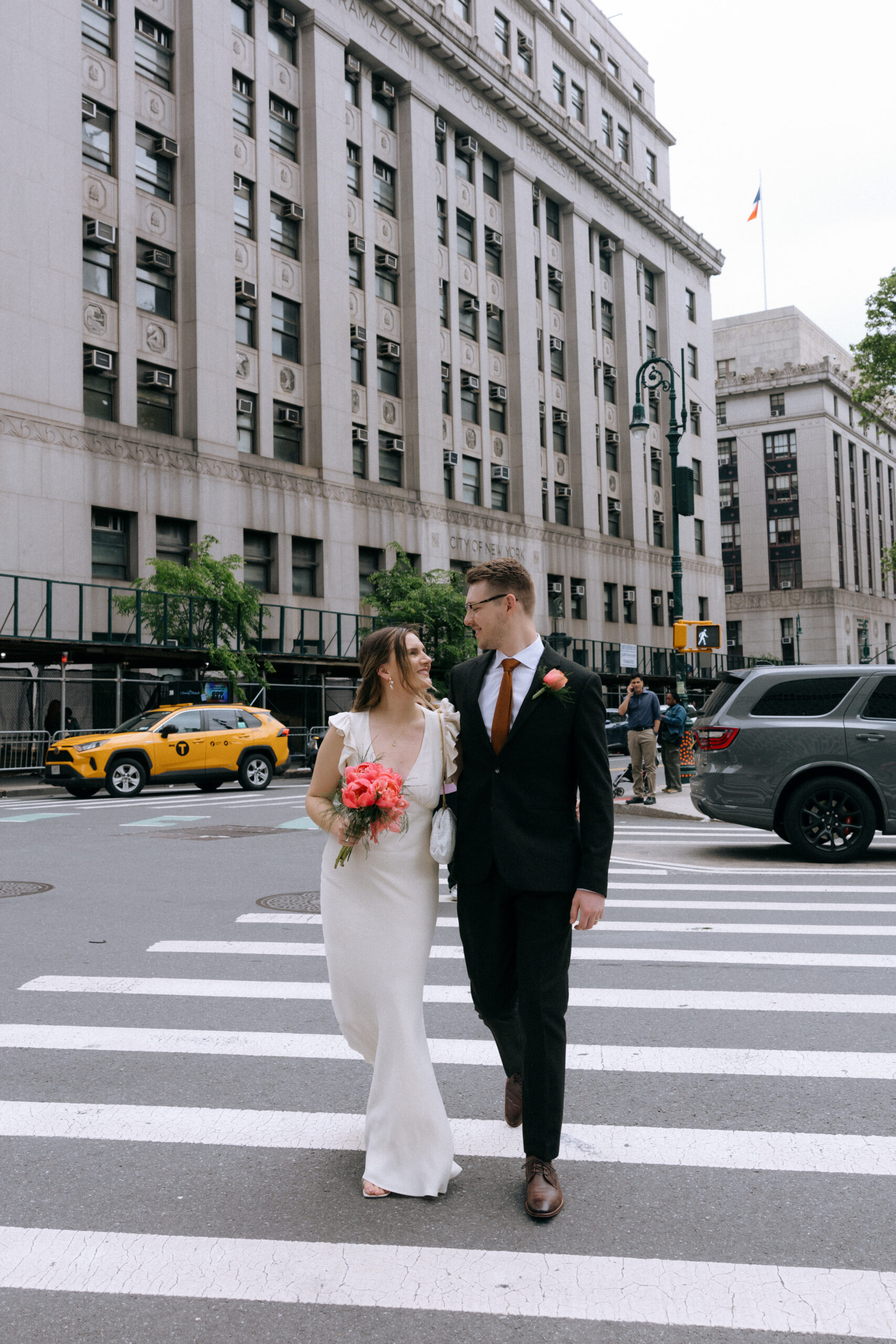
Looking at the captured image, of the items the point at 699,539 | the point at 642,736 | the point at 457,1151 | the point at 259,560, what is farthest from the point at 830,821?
the point at 699,539

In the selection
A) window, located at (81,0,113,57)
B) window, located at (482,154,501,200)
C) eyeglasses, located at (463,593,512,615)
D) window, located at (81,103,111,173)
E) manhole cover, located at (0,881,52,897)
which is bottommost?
manhole cover, located at (0,881,52,897)

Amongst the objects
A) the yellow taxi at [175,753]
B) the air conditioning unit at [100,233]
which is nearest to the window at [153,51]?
the air conditioning unit at [100,233]

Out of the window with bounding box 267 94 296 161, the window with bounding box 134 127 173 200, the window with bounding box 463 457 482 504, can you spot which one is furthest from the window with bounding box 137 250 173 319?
the window with bounding box 463 457 482 504

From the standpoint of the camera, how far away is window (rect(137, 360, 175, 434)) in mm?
33344

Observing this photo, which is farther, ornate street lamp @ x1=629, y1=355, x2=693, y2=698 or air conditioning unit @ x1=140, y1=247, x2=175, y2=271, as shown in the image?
air conditioning unit @ x1=140, y1=247, x2=175, y2=271

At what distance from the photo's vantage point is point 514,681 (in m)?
4.09

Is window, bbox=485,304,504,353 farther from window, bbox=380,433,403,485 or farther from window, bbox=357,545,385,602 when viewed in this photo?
window, bbox=357,545,385,602

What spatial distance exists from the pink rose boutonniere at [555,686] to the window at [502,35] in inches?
2043

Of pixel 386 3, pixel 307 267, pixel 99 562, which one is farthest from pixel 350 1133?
pixel 386 3

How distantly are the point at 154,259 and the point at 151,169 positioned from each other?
2.79m

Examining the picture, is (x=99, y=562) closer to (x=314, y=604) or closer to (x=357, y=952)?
(x=314, y=604)

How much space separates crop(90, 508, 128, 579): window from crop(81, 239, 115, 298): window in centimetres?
585

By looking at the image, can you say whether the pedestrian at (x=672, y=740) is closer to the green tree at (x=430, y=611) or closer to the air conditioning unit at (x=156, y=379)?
the green tree at (x=430, y=611)

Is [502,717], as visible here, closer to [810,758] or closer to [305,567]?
[810,758]
